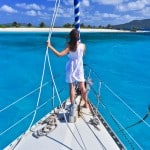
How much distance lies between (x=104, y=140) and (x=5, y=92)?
1063cm

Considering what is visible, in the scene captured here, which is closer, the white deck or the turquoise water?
the white deck

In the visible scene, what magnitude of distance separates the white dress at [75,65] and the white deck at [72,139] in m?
0.96

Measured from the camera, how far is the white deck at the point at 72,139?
4.73m

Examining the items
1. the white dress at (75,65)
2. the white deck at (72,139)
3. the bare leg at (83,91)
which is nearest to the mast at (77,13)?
the white dress at (75,65)

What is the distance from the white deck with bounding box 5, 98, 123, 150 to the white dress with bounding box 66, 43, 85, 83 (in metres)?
0.96

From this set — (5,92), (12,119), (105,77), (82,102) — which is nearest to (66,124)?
(82,102)

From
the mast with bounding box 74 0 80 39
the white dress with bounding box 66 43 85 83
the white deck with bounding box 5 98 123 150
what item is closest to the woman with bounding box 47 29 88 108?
the white dress with bounding box 66 43 85 83

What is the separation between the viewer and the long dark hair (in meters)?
5.63

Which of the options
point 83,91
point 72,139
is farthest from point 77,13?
point 72,139

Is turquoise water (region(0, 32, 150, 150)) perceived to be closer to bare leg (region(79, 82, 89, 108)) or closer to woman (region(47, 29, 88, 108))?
bare leg (region(79, 82, 89, 108))

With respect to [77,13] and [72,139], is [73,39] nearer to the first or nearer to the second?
[77,13]

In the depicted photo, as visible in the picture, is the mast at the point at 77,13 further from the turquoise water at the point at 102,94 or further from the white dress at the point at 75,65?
the turquoise water at the point at 102,94

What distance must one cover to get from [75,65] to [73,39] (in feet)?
1.82

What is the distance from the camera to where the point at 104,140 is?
4961 millimetres
